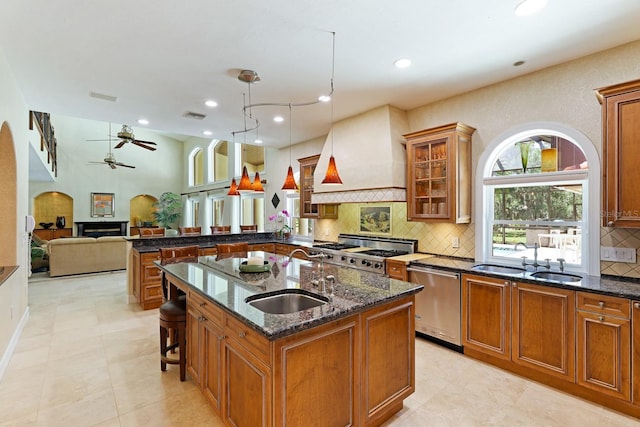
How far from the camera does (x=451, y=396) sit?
2.51m

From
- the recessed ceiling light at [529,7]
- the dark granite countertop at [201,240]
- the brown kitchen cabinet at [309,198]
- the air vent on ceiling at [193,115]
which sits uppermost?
the air vent on ceiling at [193,115]

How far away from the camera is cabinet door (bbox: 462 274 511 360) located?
9.41ft

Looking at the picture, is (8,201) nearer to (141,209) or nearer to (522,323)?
(522,323)

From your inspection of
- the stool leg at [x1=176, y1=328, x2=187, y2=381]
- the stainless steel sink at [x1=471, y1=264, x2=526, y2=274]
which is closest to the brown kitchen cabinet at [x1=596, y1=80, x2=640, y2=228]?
the stainless steel sink at [x1=471, y1=264, x2=526, y2=274]

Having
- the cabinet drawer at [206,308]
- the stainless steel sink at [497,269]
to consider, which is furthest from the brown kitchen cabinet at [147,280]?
the stainless steel sink at [497,269]

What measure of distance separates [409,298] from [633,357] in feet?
5.40

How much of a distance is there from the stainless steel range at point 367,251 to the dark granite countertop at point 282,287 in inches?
38.8

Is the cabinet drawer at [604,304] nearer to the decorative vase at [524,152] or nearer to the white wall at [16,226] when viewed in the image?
the decorative vase at [524,152]

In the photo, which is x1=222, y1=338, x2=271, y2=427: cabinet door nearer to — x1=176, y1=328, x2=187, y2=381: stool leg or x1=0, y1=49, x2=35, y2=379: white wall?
x1=176, y1=328, x2=187, y2=381: stool leg

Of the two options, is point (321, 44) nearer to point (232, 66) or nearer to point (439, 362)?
point (232, 66)

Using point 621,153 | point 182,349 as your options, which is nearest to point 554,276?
point 621,153

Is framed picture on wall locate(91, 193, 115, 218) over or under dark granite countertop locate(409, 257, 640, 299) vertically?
over

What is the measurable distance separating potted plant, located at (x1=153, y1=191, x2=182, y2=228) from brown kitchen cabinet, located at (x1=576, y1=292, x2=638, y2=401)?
42.6 feet

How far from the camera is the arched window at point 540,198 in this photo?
2.95 m
